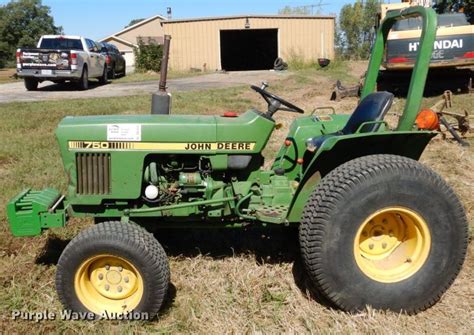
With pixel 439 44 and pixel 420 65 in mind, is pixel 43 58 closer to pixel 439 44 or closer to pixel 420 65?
pixel 439 44

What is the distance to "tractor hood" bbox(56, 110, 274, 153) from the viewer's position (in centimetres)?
304

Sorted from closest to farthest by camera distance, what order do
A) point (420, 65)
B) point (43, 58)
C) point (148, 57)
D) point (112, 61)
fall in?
point (420, 65) < point (43, 58) < point (112, 61) < point (148, 57)

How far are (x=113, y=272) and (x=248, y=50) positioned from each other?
95.1ft

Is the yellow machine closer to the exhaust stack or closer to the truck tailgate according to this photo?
the truck tailgate

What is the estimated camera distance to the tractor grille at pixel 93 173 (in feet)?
10.1

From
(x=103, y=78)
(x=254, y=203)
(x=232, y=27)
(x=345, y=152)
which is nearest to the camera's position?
(x=345, y=152)

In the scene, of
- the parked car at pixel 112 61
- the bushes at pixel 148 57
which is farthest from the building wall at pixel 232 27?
the parked car at pixel 112 61

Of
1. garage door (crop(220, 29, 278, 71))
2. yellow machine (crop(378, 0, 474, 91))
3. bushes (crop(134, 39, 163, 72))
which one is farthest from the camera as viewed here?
garage door (crop(220, 29, 278, 71))

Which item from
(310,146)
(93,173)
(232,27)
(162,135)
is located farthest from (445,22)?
(232,27)

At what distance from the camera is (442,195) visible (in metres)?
2.71

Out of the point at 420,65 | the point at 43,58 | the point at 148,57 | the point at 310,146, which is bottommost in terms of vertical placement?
the point at 310,146

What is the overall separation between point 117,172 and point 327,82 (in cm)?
1446

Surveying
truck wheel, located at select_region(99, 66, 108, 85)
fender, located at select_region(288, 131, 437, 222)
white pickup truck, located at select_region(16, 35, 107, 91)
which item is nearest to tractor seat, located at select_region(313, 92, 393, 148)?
fender, located at select_region(288, 131, 437, 222)

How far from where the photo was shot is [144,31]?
1896 inches
